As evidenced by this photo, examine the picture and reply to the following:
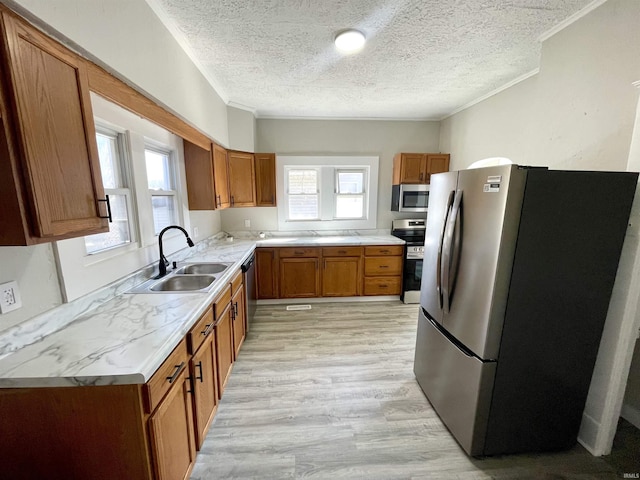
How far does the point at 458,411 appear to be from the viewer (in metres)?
1.63

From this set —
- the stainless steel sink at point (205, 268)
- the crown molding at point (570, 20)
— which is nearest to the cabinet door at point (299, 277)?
the stainless steel sink at point (205, 268)

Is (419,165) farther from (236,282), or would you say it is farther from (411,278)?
(236,282)

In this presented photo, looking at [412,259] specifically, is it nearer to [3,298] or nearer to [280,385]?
[280,385]

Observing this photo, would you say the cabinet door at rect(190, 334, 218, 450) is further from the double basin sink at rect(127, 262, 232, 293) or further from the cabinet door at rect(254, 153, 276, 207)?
the cabinet door at rect(254, 153, 276, 207)

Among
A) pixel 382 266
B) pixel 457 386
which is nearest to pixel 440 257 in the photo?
pixel 457 386

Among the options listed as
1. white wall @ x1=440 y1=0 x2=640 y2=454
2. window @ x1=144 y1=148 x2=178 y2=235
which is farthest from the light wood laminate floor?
window @ x1=144 y1=148 x2=178 y2=235

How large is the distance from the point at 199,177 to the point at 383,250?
2.49 metres

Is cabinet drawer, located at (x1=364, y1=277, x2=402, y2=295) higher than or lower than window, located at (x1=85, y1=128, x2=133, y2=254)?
lower

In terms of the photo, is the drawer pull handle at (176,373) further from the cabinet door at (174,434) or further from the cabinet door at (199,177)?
the cabinet door at (199,177)

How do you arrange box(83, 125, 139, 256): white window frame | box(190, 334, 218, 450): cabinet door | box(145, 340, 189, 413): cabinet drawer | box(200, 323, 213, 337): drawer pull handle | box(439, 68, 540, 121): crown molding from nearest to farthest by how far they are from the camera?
box(145, 340, 189, 413): cabinet drawer → box(190, 334, 218, 450): cabinet door → box(200, 323, 213, 337): drawer pull handle → box(83, 125, 139, 256): white window frame → box(439, 68, 540, 121): crown molding

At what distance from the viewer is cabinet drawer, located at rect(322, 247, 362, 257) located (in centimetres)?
364

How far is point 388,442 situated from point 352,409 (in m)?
0.32

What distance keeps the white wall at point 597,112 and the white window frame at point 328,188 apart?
2178 mm

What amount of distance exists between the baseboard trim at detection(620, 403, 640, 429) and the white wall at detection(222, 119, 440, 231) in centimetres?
314
